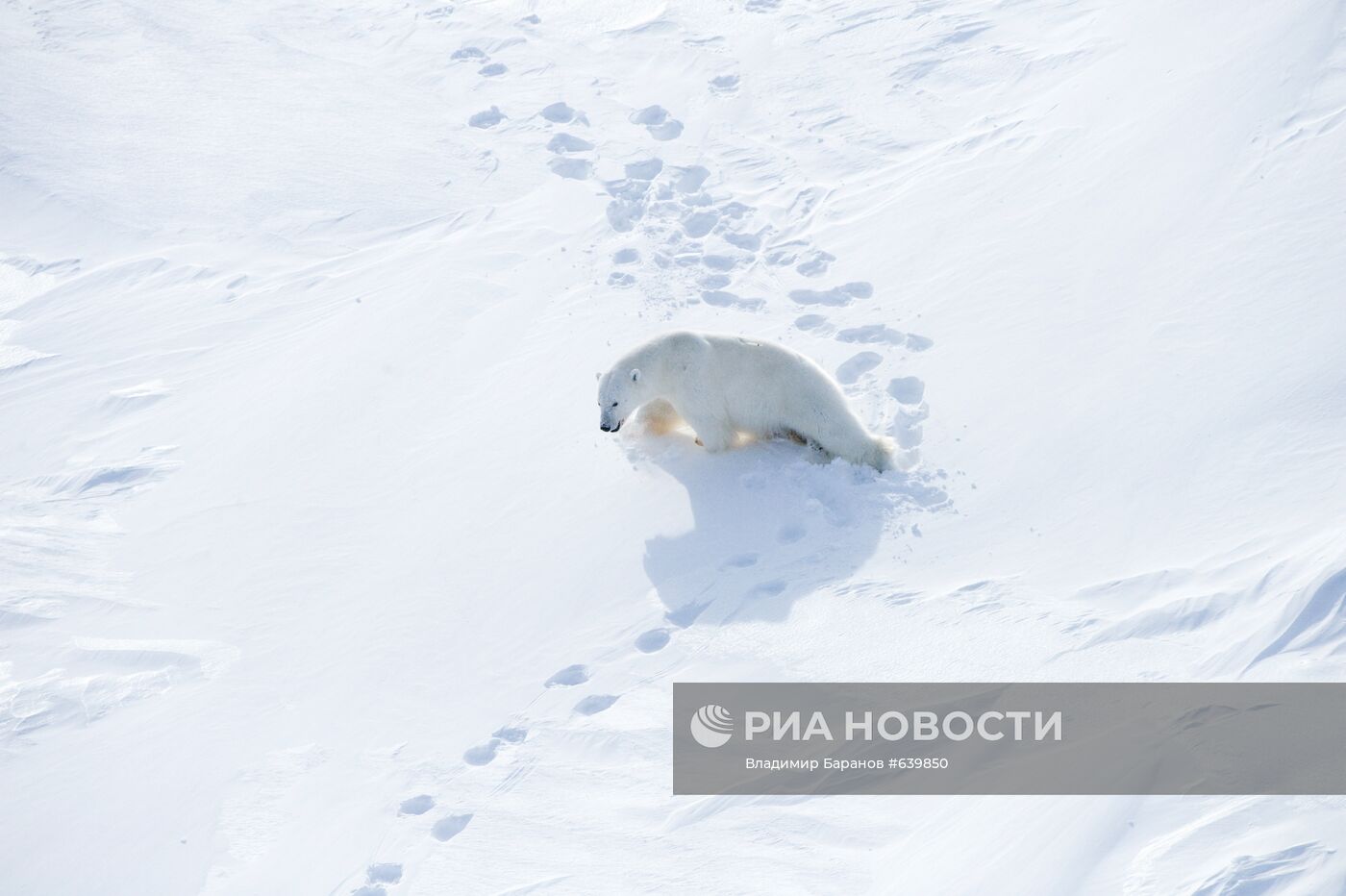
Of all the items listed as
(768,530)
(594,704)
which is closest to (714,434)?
(768,530)

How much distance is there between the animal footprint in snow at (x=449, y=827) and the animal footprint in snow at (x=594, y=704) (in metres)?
0.71

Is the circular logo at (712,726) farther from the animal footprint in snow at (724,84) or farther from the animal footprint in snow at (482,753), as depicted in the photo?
the animal footprint in snow at (724,84)

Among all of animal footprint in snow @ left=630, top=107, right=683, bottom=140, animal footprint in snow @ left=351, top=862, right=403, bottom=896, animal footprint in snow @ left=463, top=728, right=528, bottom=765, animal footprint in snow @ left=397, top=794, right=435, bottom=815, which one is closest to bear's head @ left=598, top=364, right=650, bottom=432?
animal footprint in snow @ left=463, top=728, right=528, bottom=765

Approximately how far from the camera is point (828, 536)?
6.16m

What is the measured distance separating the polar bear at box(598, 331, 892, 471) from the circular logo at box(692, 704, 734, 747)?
1870 millimetres

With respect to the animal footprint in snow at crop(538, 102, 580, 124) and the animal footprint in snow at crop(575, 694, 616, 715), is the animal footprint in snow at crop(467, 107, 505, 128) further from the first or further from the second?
the animal footprint in snow at crop(575, 694, 616, 715)

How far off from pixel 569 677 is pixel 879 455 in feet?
6.84

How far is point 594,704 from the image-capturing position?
5.39m

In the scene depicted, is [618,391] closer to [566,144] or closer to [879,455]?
[879,455]

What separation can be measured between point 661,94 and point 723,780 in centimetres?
855

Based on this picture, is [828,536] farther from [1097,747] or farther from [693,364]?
[1097,747]

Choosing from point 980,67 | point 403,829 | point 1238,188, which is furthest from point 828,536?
point 980,67

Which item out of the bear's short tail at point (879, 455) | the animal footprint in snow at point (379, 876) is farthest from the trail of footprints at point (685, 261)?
the bear's short tail at point (879, 455)

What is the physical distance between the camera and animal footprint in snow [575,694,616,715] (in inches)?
211
